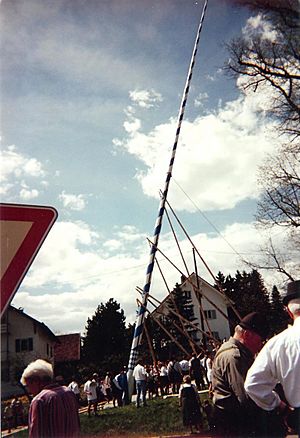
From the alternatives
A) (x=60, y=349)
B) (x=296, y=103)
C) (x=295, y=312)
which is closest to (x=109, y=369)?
(x=60, y=349)

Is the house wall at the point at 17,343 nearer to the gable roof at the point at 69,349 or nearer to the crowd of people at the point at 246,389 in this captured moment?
the crowd of people at the point at 246,389

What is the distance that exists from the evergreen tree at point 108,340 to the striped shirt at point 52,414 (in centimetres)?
439

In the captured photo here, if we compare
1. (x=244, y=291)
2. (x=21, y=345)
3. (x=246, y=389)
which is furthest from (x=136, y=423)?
(x=244, y=291)

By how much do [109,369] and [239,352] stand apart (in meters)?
5.92

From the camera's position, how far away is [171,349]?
48.2 ft

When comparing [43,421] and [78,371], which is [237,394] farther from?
[78,371]

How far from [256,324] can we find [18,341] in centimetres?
116

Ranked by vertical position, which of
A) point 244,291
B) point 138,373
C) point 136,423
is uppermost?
point 244,291

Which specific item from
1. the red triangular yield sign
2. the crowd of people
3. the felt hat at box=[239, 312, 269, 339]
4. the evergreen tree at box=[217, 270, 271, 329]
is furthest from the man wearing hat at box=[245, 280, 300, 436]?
the evergreen tree at box=[217, 270, 271, 329]

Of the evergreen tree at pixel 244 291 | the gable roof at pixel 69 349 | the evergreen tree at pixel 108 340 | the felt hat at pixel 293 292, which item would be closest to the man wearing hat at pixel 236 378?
the felt hat at pixel 293 292

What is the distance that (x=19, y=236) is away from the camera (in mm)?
1333

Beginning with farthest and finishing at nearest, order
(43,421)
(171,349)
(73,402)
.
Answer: (171,349) < (73,402) < (43,421)

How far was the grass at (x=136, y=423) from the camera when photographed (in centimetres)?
385

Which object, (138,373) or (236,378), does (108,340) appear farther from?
(236,378)
